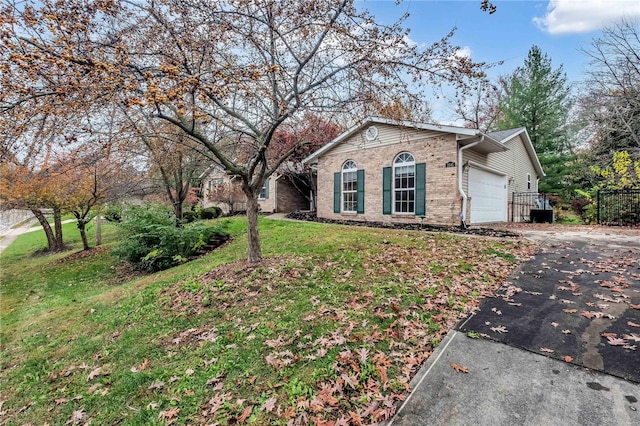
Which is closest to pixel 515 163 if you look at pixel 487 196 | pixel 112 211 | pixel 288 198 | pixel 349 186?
pixel 487 196

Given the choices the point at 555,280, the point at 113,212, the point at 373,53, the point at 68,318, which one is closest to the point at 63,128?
the point at 68,318

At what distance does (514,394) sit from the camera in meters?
2.35

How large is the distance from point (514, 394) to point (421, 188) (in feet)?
29.5

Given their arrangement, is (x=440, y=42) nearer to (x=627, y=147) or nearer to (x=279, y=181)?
(x=279, y=181)

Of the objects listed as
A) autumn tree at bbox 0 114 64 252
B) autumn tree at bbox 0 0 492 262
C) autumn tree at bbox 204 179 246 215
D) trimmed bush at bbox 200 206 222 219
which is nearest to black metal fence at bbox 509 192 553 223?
autumn tree at bbox 0 0 492 262

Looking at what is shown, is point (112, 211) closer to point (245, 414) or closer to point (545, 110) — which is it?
point (245, 414)

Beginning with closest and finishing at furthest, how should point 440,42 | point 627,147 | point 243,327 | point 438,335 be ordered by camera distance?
point 438,335
point 243,327
point 440,42
point 627,147

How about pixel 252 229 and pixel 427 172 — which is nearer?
pixel 252 229

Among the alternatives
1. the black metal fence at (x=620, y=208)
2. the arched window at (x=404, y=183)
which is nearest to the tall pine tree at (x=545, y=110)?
the black metal fence at (x=620, y=208)

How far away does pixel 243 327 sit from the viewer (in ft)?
12.5

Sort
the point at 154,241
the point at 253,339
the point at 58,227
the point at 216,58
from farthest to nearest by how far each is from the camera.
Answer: the point at 58,227 < the point at 154,241 < the point at 216,58 < the point at 253,339

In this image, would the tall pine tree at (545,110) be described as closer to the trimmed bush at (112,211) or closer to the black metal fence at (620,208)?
the black metal fence at (620,208)

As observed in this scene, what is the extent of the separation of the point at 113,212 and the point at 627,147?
25121mm

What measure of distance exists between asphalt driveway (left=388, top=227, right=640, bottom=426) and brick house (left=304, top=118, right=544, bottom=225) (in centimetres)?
582
